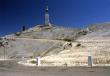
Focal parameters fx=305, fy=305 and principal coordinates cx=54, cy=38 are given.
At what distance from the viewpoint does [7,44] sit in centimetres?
10575

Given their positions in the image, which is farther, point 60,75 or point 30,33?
point 30,33

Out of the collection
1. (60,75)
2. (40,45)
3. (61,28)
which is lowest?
(60,75)

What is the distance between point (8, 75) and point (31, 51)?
2947 inches

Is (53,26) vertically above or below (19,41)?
above

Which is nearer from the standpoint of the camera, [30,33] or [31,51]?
[31,51]

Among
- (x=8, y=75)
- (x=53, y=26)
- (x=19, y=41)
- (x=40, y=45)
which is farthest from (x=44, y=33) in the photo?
(x=8, y=75)

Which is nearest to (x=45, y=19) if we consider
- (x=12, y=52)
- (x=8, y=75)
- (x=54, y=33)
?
(x=54, y=33)

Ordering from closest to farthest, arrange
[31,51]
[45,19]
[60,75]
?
[60,75] → [31,51] → [45,19]

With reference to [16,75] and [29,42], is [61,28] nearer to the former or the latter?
[29,42]

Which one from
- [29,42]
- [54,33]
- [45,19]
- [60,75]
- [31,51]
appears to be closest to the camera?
[60,75]

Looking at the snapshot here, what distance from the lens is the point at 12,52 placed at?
96750mm

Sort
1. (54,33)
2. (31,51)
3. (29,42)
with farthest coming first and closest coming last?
1. (54,33)
2. (29,42)
3. (31,51)

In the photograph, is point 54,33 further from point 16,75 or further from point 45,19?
point 16,75

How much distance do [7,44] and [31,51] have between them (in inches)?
557
